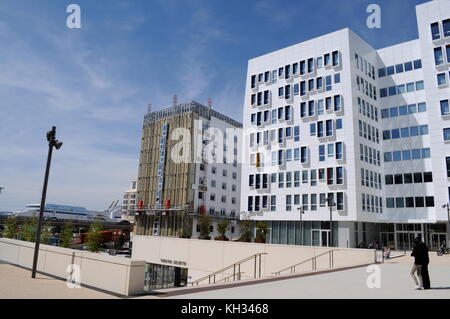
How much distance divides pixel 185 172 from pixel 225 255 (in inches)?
1247

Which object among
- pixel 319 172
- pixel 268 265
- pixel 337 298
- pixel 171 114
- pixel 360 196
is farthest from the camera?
pixel 171 114

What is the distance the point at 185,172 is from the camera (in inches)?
2557

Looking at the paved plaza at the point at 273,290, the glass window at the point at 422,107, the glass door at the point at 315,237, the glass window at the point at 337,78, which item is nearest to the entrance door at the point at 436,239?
the glass door at the point at 315,237

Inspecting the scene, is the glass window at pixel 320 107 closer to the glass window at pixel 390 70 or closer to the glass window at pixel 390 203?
the glass window at pixel 390 70

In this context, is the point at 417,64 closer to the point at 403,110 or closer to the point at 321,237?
the point at 403,110

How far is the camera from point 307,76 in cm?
4747

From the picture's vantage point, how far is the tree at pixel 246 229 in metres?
42.8

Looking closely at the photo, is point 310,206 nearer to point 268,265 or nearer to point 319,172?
point 319,172

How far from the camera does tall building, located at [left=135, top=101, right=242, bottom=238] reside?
212ft

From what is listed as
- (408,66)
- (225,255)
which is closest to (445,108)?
(408,66)

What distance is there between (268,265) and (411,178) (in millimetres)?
24755

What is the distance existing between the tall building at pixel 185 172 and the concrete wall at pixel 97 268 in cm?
4850

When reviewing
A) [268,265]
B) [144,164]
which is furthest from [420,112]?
[144,164]

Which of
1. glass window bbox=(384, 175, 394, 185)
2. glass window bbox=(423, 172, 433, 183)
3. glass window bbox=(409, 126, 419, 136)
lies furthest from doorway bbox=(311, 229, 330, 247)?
glass window bbox=(409, 126, 419, 136)
